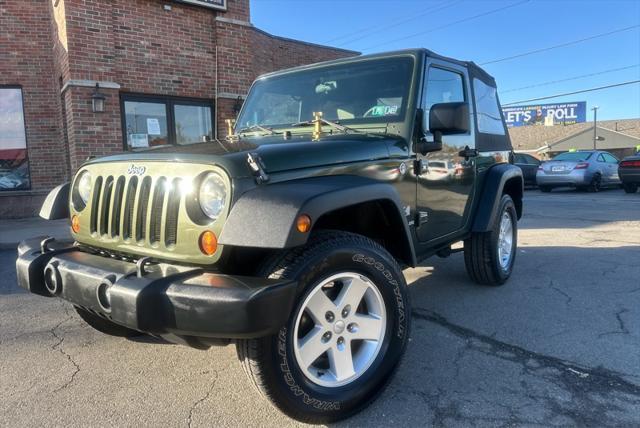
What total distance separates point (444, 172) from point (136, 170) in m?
2.21

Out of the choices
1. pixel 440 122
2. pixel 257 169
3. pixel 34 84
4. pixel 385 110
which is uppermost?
pixel 34 84

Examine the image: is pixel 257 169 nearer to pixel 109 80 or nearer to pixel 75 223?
pixel 75 223

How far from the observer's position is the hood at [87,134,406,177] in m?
2.33

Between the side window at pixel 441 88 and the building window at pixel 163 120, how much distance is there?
6.06m

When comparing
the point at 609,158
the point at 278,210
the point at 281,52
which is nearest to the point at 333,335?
the point at 278,210

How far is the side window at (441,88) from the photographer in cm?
352

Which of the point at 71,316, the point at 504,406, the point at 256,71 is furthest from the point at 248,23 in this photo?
the point at 504,406

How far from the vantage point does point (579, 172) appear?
16.6 meters

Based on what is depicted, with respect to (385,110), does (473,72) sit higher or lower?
higher

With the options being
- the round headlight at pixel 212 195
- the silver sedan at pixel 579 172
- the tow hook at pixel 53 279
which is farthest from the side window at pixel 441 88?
the silver sedan at pixel 579 172

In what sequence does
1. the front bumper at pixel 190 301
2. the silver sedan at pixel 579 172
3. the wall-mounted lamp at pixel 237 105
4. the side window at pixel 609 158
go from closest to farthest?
the front bumper at pixel 190 301
the wall-mounted lamp at pixel 237 105
the silver sedan at pixel 579 172
the side window at pixel 609 158

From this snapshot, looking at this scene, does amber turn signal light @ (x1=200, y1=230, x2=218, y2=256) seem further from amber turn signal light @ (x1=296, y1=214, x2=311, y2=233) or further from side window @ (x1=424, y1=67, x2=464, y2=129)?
side window @ (x1=424, y1=67, x2=464, y2=129)

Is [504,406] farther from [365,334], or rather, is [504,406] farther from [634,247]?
[634,247]

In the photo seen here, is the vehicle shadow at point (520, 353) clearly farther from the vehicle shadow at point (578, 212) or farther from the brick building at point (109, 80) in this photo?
the brick building at point (109, 80)
